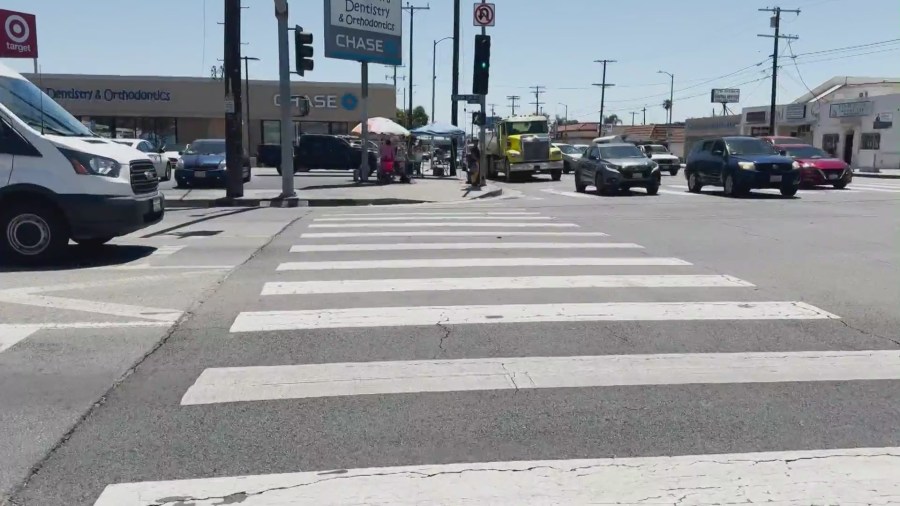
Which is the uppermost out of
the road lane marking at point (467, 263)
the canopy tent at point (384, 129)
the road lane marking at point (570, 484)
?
the canopy tent at point (384, 129)

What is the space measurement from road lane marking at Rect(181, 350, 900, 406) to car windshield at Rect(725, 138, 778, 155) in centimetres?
1771

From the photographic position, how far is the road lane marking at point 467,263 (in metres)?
9.10

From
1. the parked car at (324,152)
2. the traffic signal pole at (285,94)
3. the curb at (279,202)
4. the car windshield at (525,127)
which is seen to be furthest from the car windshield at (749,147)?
the parked car at (324,152)

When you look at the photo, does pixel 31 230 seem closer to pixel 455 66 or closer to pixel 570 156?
pixel 455 66

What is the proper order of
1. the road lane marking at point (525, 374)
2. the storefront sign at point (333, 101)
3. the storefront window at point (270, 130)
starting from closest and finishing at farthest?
the road lane marking at point (525, 374)
the storefront sign at point (333, 101)
the storefront window at point (270, 130)

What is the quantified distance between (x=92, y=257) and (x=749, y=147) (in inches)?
721

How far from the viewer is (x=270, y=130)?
48938mm

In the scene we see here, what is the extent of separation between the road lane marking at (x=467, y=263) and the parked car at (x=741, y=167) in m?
12.7

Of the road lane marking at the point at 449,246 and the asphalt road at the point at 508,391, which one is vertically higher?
the road lane marking at the point at 449,246

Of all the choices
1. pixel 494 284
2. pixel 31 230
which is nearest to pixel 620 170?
pixel 494 284

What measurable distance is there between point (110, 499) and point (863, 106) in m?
52.7

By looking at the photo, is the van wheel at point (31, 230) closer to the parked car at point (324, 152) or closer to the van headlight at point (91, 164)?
the van headlight at point (91, 164)

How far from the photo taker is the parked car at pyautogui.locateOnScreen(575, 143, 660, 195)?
74.0 ft

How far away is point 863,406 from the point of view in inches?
181
